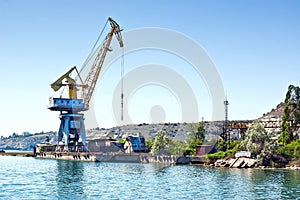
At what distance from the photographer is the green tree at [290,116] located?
251 feet

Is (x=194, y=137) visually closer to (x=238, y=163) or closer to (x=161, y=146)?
(x=161, y=146)

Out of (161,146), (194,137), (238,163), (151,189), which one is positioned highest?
(194,137)

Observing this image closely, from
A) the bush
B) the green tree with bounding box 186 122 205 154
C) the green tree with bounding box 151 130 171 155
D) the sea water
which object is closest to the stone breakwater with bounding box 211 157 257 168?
the bush

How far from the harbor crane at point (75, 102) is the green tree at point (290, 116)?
44.8m

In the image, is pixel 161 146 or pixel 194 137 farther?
pixel 194 137

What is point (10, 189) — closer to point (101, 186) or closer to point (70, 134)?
point (101, 186)

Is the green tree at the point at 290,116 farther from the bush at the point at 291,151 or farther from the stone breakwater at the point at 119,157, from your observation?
the stone breakwater at the point at 119,157

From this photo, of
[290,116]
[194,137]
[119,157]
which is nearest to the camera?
[290,116]

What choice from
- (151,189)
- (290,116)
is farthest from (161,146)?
(151,189)

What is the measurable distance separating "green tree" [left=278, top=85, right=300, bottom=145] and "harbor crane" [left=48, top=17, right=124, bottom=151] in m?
44.8

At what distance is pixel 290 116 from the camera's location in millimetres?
77375

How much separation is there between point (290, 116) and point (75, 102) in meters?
55.3

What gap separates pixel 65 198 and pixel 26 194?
426 centimetres

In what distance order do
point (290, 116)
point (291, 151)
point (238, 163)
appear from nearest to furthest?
1. point (291, 151)
2. point (238, 163)
3. point (290, 116)
